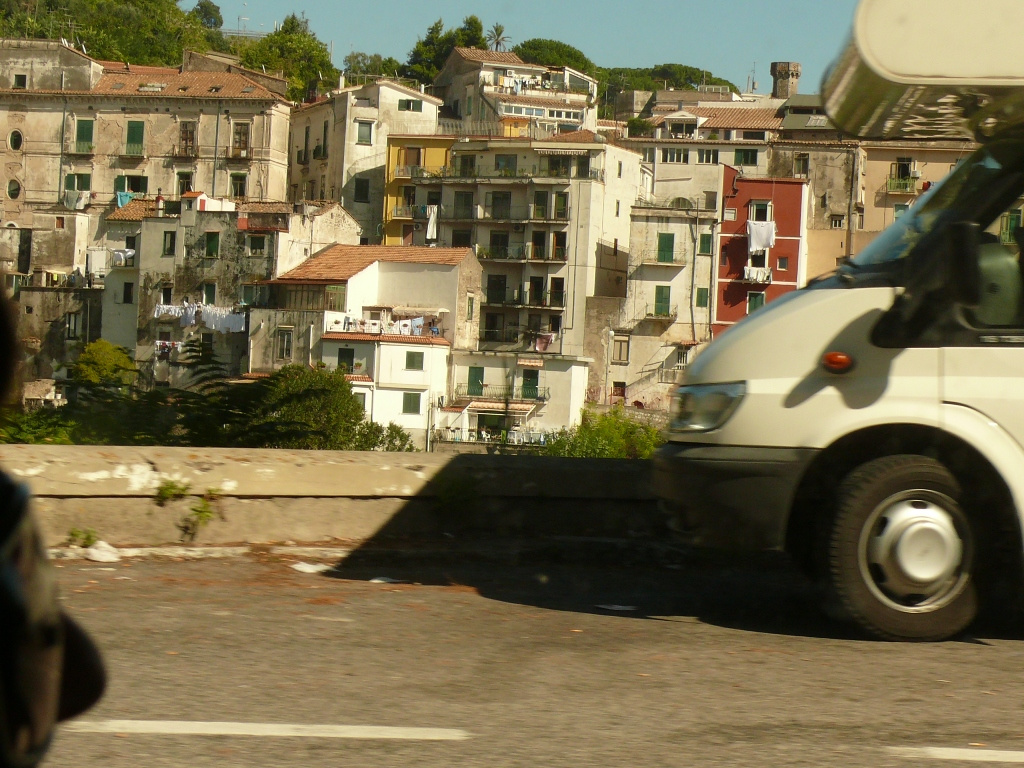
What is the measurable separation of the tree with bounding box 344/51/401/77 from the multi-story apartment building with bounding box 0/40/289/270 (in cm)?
4807

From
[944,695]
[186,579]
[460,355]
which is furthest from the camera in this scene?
[460,355]

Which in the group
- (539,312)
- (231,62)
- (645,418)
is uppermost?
(231,62)

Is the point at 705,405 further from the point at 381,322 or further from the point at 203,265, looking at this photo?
the point at 203,265

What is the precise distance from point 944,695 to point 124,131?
287 ft

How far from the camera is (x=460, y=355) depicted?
70875mm

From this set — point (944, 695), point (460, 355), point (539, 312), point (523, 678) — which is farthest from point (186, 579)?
point (539, 312)

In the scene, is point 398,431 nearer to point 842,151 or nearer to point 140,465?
point 140,465

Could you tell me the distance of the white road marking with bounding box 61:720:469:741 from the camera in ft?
12.0

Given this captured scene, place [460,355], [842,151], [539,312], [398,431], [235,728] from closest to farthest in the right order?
[235,728]
[398,431]
[460,355]
[539,312]
[842,151]

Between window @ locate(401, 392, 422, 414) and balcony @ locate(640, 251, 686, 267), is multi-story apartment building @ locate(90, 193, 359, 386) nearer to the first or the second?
window @ locate(401, 392, 422, 414)

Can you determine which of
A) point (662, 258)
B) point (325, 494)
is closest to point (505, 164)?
point (662, 258)

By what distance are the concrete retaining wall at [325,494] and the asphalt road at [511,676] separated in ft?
1.08

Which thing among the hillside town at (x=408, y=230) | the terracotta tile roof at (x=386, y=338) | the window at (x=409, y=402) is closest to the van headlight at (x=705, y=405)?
the hillside town at (x=408, y=230)

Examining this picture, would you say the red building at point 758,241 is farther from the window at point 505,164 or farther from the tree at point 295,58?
the tree at point 295,58
